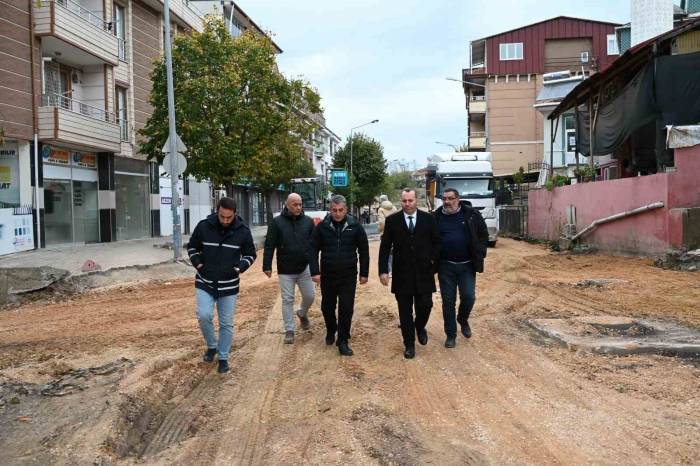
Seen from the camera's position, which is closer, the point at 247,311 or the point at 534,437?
the point at 534,437

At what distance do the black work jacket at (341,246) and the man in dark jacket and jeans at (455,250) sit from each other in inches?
36.4

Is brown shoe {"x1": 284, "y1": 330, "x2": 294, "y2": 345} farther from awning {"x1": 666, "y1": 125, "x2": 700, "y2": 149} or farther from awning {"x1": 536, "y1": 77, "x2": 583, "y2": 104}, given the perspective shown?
awning {"x1": 536, "y1": 77, "x2": 583, "y2": 104}

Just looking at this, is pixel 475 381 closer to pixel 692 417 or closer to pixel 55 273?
pixel 692 417

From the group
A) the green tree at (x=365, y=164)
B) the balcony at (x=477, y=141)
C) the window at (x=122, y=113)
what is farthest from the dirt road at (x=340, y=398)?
the green tree at (x=365, y=164)

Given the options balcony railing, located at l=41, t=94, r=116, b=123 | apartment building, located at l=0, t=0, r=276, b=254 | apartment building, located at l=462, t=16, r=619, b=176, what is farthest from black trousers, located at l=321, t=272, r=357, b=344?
apartment building, located at l=462, t=16, r=619, b=176

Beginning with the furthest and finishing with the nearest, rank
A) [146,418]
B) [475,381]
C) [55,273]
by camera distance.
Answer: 1. [55,273]
2. [475,381]
3. [146,418]

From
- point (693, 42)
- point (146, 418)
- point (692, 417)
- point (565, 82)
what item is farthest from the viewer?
point (565, 82)

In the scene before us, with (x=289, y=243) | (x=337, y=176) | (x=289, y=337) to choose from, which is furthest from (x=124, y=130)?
(x=337, y=176)

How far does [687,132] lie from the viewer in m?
13.4

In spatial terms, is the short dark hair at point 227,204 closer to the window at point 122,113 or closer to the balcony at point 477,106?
the window at point 122,113

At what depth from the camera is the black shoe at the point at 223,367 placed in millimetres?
6336

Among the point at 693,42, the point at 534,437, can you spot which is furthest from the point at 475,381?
the point at 693,42

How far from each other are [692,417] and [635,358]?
1773mm

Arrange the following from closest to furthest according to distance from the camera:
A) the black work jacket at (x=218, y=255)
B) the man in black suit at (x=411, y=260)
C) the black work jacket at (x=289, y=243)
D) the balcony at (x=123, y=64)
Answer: the black work jacket at (x=218, y=255), the man in black suit at (x=411, y=260), the black work jacket at (x=289, y=243), the balcony at (x=123, y=64)
